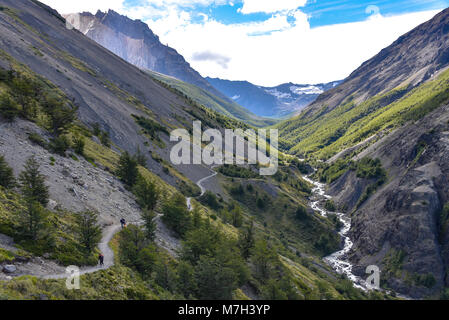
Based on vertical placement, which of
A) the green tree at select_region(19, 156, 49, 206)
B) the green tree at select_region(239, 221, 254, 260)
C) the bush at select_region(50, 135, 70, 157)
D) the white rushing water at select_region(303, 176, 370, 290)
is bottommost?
the white rushing water at select_region(303, 176, 370, 290)

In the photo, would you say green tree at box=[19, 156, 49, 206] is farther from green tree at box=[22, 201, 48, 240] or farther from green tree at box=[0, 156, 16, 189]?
green tree at box=[22, 201, 48, 240]

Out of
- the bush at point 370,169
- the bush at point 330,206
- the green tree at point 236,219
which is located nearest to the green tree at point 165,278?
the green tree at point 236,219

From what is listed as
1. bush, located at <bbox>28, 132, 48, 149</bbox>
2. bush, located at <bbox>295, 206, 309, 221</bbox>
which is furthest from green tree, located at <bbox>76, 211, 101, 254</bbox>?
bush, located at <bbox>295, 206, 309, 221</bbox>

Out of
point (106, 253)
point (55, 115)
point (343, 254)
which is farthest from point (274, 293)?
point (343, 254)

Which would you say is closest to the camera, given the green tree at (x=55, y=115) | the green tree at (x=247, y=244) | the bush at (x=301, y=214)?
the green tree at (x=55, y=115)

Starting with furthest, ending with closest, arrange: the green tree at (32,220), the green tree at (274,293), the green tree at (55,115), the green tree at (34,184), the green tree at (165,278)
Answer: the green tree at (55,115), the green tree at (274,293), the green tree at (34,184), the green tree at (165,278), the green tree at (32,220)

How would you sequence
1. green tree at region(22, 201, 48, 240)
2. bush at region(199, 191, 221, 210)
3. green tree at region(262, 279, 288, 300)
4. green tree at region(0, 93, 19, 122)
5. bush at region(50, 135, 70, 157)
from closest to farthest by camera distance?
green tree at region(22, 201, 48, 240)
green tree at region(262, 279, 288, 300)
green tree at region(0, 93, 19, 122)
bush at region(50, 135, 70, 157)
bush at region(199, 191, 221, 210)

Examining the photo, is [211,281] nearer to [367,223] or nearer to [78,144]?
[78,144]

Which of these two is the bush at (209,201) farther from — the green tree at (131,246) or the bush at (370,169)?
the bush at (370,169)

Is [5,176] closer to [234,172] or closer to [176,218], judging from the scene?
[176,218]

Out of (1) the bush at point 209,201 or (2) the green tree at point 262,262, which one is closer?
(2) the green tree at point 262,262

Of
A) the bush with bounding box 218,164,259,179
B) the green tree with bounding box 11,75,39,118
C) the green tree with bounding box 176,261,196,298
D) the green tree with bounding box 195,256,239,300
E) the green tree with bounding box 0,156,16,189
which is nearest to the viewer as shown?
the green tree with bounding box 176,261,196,298

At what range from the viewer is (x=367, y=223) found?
94.1 metres
